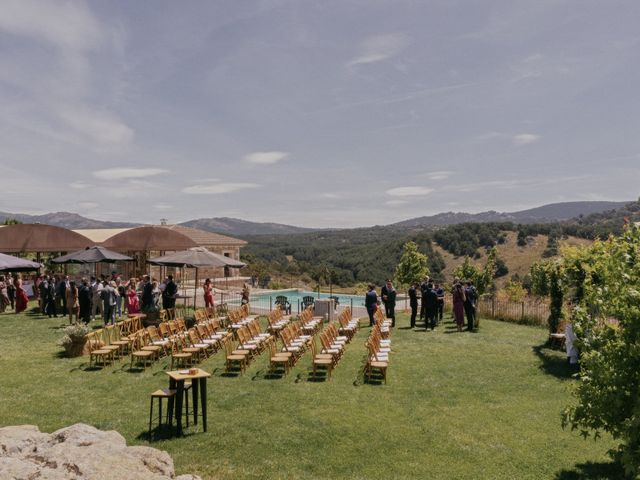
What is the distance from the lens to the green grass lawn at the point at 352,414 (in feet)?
23.0

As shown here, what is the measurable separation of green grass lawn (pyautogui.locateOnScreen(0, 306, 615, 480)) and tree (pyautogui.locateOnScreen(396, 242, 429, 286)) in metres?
18.3

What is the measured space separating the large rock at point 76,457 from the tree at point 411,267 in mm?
27362

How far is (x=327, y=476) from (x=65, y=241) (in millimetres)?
25051

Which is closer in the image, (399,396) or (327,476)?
(327,476)

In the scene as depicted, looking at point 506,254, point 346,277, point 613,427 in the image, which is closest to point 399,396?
point 613,427

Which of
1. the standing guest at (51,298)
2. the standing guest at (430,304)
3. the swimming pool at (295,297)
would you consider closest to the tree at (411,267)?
the swimming pool at (295,297)

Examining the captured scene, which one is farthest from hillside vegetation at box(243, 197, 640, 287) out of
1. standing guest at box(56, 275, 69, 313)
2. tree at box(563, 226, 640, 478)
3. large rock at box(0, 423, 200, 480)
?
tree at box(563, 226, 640, 478)

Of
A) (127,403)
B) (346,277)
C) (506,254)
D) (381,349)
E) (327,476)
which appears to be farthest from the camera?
(506,254)

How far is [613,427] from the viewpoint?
5.27 m

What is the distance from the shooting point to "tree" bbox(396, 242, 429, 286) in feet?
106

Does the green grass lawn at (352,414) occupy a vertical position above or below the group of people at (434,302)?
below

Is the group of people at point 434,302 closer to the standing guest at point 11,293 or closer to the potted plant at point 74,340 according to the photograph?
the potted plant at point 74,340

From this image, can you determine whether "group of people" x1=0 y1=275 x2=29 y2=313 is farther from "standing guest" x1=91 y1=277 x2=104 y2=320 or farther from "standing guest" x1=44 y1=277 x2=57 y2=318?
"standing guest" x1=91 y1=277 x2=104 y2=320

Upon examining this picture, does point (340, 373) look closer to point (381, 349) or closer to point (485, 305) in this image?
point (381, 349)
